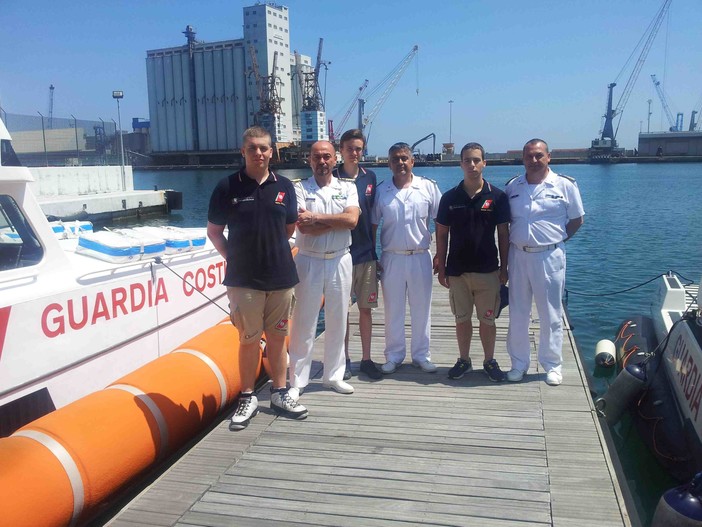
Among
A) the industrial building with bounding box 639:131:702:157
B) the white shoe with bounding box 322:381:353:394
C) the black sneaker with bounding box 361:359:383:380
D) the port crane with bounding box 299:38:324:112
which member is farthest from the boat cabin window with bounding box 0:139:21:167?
the industrial building with bounding box 639:131:702:157

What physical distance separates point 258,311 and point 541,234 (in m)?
2.18

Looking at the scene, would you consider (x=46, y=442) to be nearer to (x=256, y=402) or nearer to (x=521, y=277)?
(x=256, y=402)

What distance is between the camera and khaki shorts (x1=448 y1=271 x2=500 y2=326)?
463cm

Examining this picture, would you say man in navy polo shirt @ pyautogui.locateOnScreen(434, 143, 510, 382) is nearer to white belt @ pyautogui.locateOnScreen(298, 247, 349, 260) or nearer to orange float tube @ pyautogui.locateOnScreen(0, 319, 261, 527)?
white belt @ pyautogui.locateOnScreen(298, 247, 349, 260)

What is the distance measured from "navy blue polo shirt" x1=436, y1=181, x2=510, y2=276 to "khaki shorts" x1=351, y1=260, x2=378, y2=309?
658 mm

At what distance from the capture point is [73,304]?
14.4 ft

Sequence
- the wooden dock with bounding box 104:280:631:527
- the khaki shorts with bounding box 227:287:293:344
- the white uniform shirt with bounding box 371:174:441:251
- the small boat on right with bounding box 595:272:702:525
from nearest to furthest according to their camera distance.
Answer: the wooden dock with bounding box 104:280:631:527 < the khaki shorts with bounding box 227:287:293:344 < the white uniform shirt with bounding box 371:174:441:251 < the small boat on right with bounding box 595:272:702:525

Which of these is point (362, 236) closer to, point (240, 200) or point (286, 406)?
point (240, 200)

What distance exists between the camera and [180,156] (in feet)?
313

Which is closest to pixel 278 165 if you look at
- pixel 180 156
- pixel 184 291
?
pixel 180 156

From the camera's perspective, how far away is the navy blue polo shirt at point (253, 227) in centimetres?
374

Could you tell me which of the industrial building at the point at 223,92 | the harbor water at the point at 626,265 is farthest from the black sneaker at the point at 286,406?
the industrial building at the point at 223,92

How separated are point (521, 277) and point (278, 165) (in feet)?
258

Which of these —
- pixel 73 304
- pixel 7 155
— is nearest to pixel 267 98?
pixel 7 155
